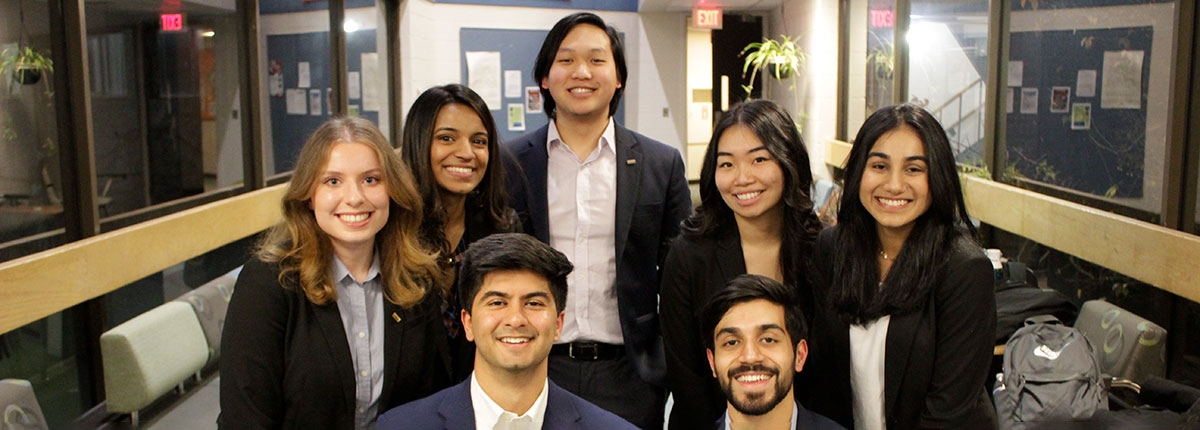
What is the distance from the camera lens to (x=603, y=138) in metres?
2.71

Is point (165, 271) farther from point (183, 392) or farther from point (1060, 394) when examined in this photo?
point (1060, 394)

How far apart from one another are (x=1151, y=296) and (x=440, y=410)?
122 inches

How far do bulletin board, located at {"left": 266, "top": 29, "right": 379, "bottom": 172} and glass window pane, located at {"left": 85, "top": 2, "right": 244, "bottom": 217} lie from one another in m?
0.53

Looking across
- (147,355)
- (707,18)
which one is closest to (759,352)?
(147,355)

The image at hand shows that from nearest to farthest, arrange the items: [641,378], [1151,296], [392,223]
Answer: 1. [392,223]
2. [641,378]
3. [1151,296]

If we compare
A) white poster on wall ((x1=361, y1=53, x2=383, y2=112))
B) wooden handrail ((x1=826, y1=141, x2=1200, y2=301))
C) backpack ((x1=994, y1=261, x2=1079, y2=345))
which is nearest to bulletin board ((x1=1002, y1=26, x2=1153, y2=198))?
wooden handrail ((x1=826, y1=141, x2=1200, y2=301))

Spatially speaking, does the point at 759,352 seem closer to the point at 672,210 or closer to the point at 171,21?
the point at 672,210

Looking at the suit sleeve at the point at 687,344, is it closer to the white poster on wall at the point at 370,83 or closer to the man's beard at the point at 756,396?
the man's beard at the point at 756,396

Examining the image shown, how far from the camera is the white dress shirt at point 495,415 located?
2.01 metres

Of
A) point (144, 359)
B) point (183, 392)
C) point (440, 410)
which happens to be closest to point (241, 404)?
point (440, 410)

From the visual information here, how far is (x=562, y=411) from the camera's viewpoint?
2.06 metres

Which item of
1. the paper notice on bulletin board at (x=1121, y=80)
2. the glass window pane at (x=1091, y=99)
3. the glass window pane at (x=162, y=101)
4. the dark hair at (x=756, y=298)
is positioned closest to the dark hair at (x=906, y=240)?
the dark hair at (x=756, y=298)

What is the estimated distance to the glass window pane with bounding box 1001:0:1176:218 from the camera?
3811 millimetres

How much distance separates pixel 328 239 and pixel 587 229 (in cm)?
80
